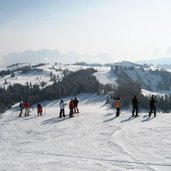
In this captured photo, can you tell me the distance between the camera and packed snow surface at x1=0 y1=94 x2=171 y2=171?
17.5 meters

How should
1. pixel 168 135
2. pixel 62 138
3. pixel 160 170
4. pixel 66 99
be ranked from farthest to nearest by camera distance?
pixel 66 99
pixel 62 138
pixel 168 135
pixel 160 170

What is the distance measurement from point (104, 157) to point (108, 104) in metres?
137

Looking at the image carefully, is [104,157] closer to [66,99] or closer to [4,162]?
[4,162]

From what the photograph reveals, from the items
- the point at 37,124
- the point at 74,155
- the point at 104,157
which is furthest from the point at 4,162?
the point at 37,124

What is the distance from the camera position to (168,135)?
24.4m

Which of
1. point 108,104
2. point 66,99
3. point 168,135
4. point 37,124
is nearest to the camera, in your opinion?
point 168,135

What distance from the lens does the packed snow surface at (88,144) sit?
690 inches

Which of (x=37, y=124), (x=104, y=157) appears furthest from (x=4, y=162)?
(x=37, y=124)

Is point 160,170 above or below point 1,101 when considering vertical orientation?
above

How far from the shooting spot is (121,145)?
866 inches

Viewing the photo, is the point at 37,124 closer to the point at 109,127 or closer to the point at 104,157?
the point at 109,127

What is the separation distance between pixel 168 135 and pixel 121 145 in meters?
4.31

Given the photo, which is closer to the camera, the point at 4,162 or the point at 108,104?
the point at 4,162

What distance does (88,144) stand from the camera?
23.1 m
